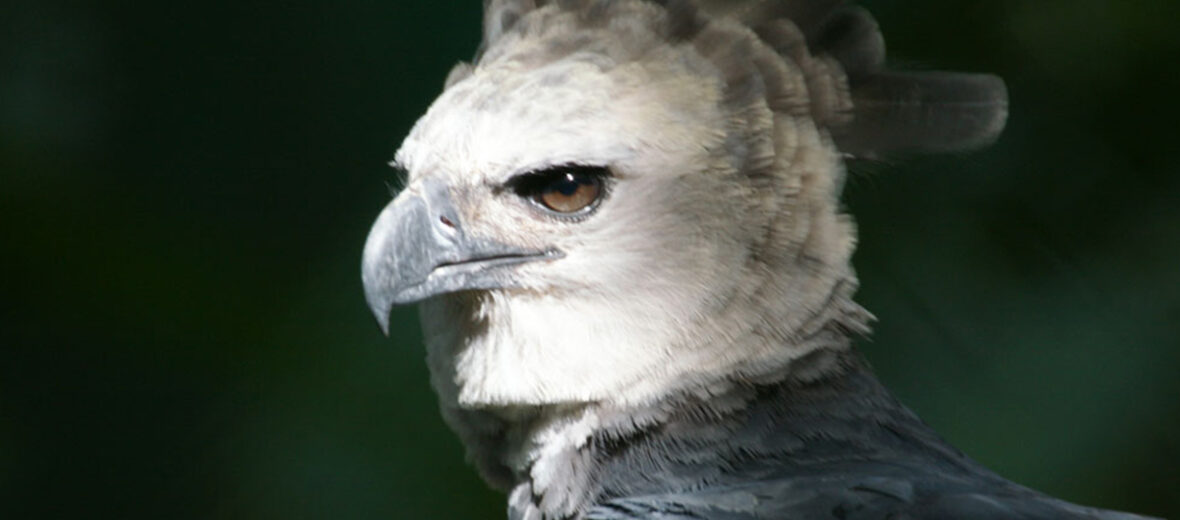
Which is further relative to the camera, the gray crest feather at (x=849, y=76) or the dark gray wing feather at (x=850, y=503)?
the gray crest feather at (x=849, y=76)

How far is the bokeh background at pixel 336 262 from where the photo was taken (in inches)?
73.9

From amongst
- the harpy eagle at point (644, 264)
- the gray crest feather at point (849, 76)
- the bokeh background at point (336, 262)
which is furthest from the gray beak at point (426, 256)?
the bokeh background at point (336, 262)

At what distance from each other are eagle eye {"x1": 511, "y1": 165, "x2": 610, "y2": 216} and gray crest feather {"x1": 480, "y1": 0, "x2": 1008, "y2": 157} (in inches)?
6.4

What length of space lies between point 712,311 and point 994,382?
902 mm

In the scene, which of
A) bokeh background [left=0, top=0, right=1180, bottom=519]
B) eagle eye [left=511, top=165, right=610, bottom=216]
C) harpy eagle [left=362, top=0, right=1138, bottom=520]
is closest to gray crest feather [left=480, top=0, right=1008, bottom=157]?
harpy eagle [left=362, top=0, right=1138, bottom=520]

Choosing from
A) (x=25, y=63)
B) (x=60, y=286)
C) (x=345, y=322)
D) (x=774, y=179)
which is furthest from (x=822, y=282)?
(x=25, y=63)

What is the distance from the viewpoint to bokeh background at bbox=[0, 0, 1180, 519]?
188 centimetres

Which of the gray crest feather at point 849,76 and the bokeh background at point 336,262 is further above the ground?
the gray crest feather at point 849,76

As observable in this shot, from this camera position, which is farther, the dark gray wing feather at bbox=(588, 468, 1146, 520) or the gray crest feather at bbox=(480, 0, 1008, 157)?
the gray crest feather at bbox=(480, 0, 1008, 157)

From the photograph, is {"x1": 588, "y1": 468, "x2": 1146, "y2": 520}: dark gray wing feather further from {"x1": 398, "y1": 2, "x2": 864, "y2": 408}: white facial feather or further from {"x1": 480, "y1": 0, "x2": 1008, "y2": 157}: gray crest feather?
{"x1": 480, "y1": 0, "x2": 1008, "y2": 157}: gray crest feather

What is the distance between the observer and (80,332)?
2.04 metres

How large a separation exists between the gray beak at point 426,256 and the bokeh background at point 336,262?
73 cm

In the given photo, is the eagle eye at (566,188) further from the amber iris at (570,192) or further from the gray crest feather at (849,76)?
the gray crest feather at (849,76)

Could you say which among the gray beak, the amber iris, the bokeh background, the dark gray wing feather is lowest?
the bokeh background
